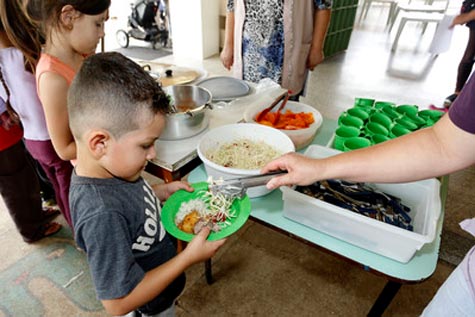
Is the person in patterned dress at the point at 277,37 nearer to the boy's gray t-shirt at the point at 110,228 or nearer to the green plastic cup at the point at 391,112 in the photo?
the green plastic cup at the point at 391,112

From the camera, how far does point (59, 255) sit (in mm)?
1668

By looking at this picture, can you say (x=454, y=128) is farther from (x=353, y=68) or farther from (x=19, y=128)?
(x=353, y=68)

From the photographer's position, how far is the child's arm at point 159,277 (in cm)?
70

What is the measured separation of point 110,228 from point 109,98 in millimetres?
295

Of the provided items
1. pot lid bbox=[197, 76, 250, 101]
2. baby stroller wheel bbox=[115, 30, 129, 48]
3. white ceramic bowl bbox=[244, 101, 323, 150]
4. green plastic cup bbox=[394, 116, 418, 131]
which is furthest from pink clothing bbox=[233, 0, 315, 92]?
baby stroller wheel bbox=[115, 30, 129, 48]

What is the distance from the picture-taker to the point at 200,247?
0.76 metres

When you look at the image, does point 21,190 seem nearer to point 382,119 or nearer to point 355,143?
point 355,143

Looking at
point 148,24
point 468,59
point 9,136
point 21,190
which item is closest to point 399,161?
point 9,136

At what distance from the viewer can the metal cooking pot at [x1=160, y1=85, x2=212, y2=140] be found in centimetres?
108

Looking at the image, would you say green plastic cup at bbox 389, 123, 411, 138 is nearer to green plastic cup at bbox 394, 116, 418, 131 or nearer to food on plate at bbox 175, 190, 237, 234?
green plastic cup at bbox 394, 116, 418, 131

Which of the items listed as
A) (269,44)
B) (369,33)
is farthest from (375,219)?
(369,33)

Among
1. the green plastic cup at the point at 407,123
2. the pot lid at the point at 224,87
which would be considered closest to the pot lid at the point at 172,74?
the pot lid at the point at 224,87

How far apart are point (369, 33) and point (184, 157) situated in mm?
6979

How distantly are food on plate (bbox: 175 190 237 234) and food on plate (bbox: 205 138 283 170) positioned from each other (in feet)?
0.52
